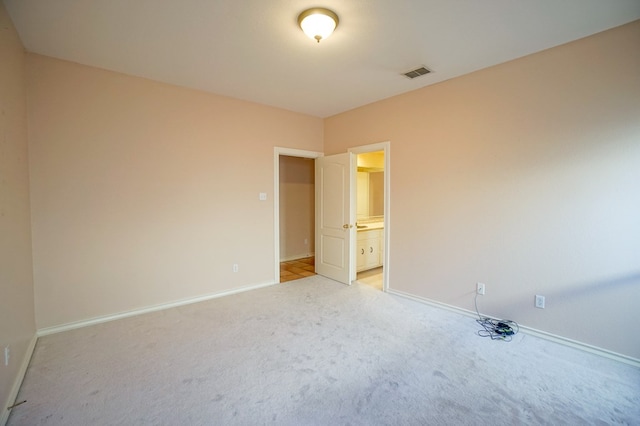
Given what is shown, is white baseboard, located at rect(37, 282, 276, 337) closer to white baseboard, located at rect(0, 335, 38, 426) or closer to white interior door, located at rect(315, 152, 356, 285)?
white baseboard, located at rect(0, 335, 38, 426)

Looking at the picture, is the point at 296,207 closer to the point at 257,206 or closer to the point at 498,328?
the point at 257,206

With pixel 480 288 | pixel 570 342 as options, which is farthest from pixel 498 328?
pixel 570 342

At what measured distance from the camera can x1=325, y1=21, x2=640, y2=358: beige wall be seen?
2.35m

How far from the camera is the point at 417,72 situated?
3139 millimetres

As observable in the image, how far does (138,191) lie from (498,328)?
4255 millimetres

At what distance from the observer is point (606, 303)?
7.95 ft

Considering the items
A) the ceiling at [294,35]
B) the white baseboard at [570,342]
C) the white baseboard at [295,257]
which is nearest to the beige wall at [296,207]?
the white baseboard at [295,257]

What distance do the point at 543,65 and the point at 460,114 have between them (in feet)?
2.67

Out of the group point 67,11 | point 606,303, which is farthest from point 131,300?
point 606,303

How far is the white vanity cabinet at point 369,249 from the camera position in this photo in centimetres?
500

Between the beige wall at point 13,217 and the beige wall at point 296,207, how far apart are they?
4.16 m

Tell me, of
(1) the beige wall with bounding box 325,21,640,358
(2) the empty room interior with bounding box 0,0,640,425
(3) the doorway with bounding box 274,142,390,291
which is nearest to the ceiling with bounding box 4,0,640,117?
(2) the empty room interior with bounding box 0,0,640,425

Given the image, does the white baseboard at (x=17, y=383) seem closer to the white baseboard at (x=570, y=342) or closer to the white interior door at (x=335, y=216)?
the white interior door at (x=335, y=216)

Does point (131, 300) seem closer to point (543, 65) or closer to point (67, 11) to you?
point (67, 11)
